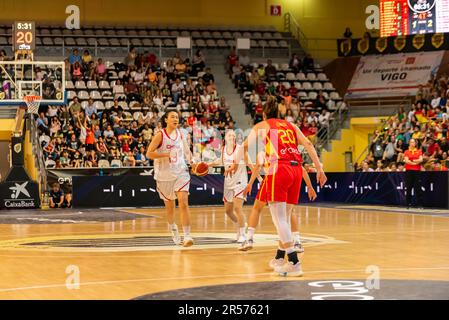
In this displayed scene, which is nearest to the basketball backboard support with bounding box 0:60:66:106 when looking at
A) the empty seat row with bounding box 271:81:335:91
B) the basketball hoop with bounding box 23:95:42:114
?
the basketball hoop with bounding box 23:95:42:114

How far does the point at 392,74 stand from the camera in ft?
Result: 125

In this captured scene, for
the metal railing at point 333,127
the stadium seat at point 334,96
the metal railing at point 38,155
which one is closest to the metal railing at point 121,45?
the stadium seat at point 334,96

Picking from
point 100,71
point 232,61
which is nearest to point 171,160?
point 100,71

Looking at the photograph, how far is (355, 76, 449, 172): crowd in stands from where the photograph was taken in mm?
28547

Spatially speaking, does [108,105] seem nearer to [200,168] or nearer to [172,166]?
[172,166]

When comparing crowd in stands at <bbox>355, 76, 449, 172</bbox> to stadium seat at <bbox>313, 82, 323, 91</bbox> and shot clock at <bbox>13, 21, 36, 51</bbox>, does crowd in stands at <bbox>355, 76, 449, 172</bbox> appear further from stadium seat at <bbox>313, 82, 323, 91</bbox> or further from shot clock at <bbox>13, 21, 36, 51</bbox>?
shot clock at <bbox>13, 21, 36, 51</bbox>

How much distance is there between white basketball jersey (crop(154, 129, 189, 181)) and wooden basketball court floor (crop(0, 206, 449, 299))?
3.93 ft

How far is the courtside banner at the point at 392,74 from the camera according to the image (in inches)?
1454

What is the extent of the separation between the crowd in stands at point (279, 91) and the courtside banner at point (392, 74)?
1.85 metres

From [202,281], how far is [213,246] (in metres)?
4.58

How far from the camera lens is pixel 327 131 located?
36688 millimetres

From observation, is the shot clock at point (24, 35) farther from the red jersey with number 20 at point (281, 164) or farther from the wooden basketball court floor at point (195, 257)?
the red jersey with number 20 at point (281, 164)

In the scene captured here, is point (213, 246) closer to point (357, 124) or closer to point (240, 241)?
point (240, 241)
